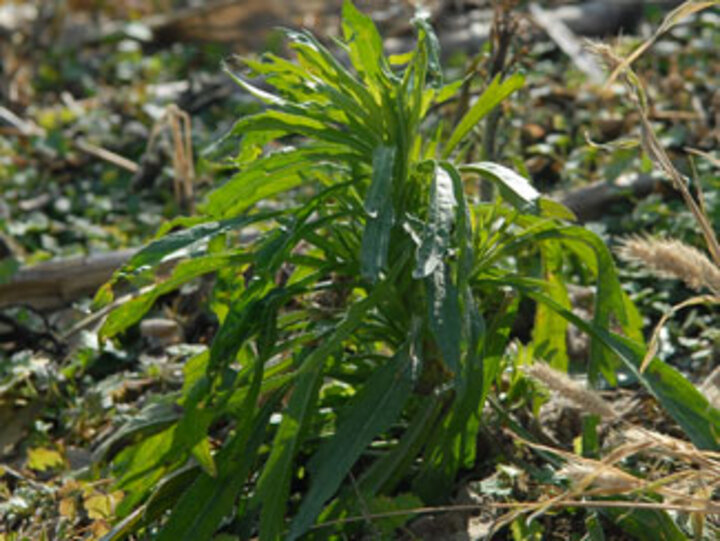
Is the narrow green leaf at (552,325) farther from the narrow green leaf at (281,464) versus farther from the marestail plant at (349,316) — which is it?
the narrow green leaf at (281,464)

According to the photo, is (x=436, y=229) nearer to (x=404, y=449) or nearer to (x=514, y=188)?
(x=514, y=188)

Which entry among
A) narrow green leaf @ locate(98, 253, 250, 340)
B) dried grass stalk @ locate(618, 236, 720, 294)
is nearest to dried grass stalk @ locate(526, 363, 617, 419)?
dried grass stalk @ locate(618, 236, 720, 294)

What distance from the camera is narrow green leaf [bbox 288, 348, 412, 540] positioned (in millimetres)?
2260

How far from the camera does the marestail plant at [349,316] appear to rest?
2.34 m

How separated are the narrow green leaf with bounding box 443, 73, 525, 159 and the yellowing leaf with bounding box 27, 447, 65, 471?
55.2 inches

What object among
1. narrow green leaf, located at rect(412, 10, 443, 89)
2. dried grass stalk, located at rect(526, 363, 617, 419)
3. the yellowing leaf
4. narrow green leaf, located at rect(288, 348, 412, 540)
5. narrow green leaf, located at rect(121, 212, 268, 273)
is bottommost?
the yellowing leaf

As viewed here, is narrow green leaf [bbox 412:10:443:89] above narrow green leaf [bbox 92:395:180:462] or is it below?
above

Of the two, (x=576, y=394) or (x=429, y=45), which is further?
(x=429, y=45)

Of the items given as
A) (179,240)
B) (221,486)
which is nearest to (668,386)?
(221,486)

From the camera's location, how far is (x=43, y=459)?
309 cm

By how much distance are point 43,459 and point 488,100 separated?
5.17 feet

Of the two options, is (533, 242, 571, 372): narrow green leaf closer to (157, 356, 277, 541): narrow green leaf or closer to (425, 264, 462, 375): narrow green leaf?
(425, 264, 462, 375): narrow green leaf

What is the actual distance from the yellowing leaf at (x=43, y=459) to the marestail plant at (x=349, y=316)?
0.36m

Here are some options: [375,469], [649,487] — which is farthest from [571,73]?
[649,487]
